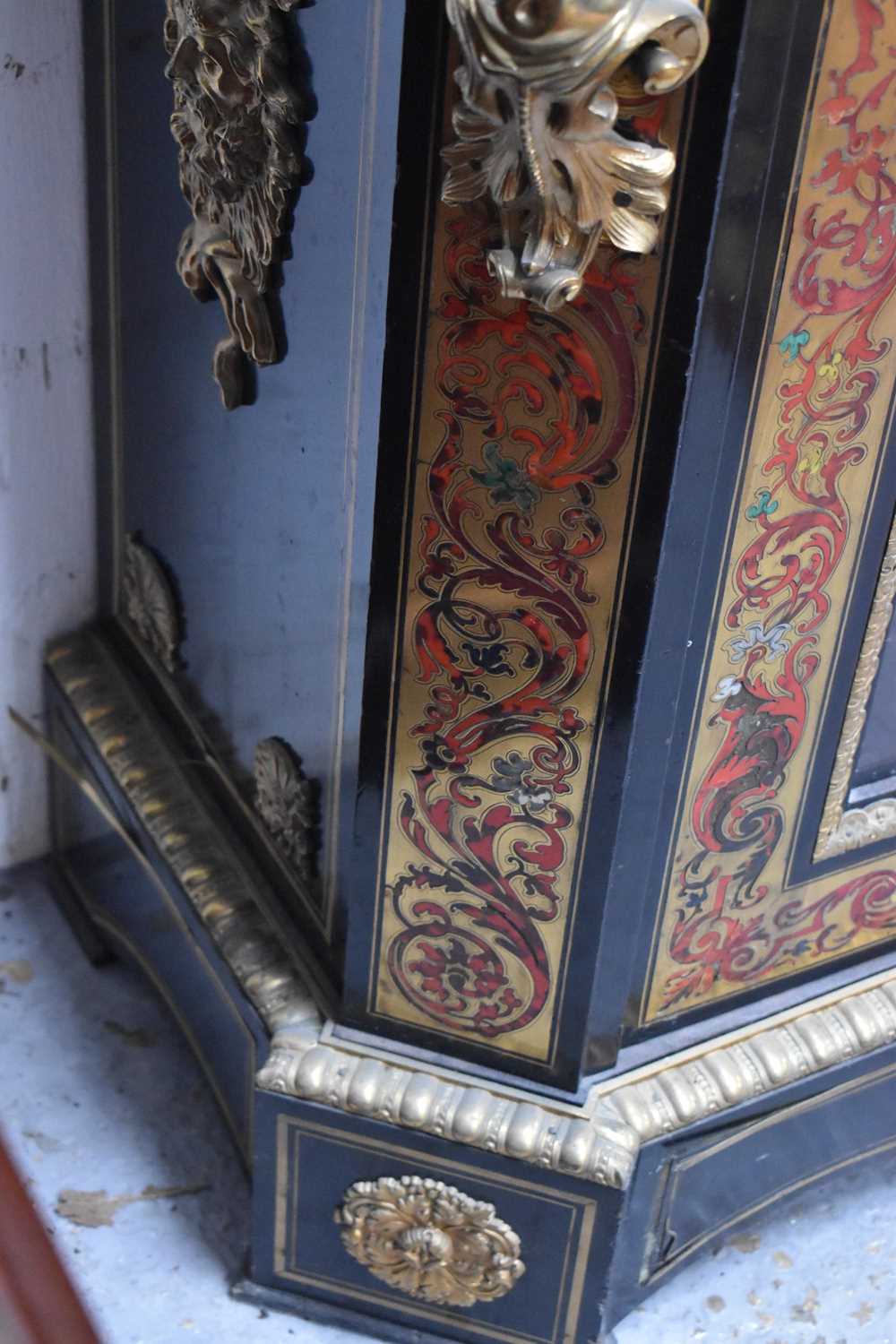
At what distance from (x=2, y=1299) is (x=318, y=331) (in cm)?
84

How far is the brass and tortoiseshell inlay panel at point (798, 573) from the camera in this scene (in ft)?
3.05

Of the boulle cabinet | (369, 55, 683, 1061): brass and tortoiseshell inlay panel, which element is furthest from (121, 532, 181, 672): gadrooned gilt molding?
(369, 55, 683, 1061): brass and tortoiseshell inlay panel

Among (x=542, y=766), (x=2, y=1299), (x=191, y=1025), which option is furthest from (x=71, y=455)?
(x=2, y=1299)

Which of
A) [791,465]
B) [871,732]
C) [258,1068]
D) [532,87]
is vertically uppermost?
[532,87]

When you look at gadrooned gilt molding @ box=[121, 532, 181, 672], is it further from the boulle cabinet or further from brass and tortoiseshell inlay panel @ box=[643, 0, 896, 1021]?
brass and tortoiseshell inlay panel @ box=[643, 0, 896, 1021]

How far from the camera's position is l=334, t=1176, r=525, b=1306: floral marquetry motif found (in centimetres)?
130

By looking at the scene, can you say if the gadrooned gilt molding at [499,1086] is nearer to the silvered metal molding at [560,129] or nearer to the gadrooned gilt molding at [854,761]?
the gadrooned gilt molding at [854,761]

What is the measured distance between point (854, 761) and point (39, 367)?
86 centimetres

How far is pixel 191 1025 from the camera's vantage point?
5.20 ft

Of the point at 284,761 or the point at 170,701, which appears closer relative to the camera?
the point at 284,761

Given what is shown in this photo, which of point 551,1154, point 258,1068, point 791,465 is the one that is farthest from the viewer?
point 258,1068

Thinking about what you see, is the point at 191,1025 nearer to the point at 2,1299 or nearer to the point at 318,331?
the point at 318,331

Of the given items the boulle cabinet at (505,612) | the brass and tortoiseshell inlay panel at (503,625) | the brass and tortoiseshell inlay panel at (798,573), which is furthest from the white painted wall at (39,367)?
the brass and tortoiseshell inlay panel at (798,573)

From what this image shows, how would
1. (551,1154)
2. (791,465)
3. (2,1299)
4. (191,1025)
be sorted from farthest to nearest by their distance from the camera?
(191,1025) → (551,1154) → (791,465) → (2,1299)
